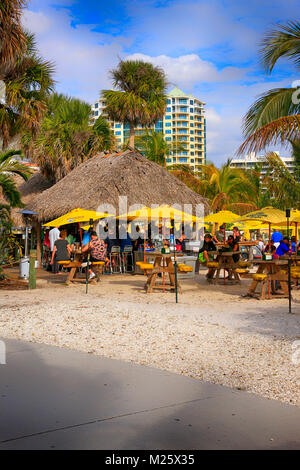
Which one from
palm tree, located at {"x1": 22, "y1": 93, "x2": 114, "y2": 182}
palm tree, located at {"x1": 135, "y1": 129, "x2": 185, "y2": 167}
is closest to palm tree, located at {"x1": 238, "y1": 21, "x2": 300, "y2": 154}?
palm tree, located at {"x1": 22, "y1": 93, "x2": 114, "y2": 182}

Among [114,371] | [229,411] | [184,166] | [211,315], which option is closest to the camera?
[229,411]

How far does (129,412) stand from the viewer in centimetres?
435

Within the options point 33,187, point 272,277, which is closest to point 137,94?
point 33,187

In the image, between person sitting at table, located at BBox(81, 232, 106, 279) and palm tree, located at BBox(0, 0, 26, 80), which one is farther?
person sitting at table, located at BBox(81, 232, 106, 279)

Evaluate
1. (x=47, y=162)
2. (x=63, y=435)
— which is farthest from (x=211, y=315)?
(x=47, y=162)

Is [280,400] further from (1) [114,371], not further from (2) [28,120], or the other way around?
(2) [28,120]

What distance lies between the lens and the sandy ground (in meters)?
5.82

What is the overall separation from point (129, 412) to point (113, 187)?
657 inches

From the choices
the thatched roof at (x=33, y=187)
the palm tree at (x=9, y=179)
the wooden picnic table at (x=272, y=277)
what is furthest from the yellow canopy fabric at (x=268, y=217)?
the thatched roof at (x=33, y=187)

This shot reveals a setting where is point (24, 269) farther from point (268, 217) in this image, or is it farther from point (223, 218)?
point (268, 217)

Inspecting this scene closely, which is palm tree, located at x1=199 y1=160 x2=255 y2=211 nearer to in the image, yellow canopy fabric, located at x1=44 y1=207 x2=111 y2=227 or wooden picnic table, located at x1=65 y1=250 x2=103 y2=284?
yellow canopy fabric, located at x1=44 y1=207 x2=111 y2=227

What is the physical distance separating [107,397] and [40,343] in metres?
2.86

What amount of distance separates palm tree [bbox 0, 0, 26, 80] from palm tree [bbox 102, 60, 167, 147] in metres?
17.7
